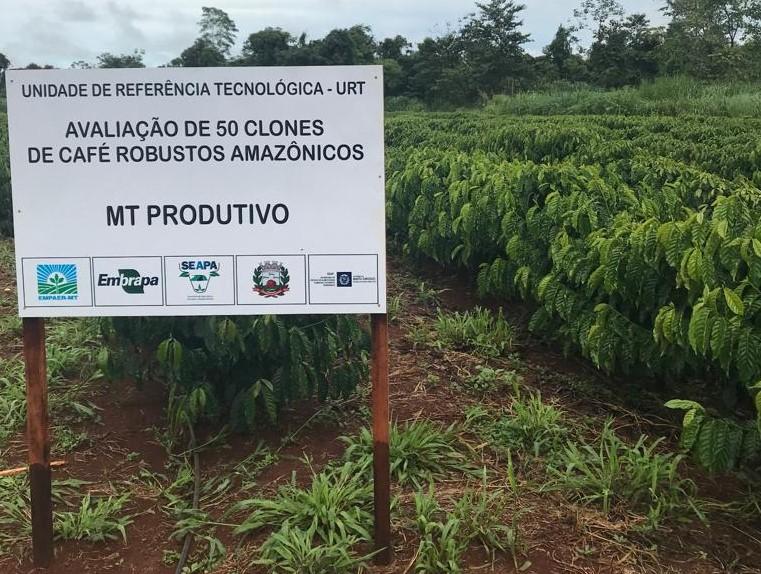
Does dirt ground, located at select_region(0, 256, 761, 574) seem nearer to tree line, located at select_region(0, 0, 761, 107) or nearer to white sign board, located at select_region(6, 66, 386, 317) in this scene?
white sign board, located at select_region(6, 66, 386, 317)

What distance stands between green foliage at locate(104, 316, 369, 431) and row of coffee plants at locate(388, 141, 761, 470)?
112 centimetres

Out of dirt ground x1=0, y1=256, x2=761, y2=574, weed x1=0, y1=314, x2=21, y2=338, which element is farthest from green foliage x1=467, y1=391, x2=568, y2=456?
weed x1=0, y1=314, x2=21, y2=338

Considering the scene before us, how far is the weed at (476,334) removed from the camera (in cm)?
449

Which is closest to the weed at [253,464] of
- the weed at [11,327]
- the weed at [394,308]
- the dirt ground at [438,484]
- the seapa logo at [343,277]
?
the dirt ground at [438,484]

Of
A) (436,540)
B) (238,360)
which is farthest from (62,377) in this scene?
(436,540)

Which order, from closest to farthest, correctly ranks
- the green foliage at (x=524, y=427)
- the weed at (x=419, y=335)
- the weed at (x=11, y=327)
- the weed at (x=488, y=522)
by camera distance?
the weed at (x=488, y=522) → the green foliage at (x=524, y=427) → the weed at (x=419, y=335) → the weed at (x=11, y=327)

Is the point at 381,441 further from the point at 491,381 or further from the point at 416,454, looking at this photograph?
the point at 491,381

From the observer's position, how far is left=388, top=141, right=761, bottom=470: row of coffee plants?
2.76m

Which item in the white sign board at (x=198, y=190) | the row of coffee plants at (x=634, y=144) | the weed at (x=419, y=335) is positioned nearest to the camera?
the white sign board at (x=198, y=190)

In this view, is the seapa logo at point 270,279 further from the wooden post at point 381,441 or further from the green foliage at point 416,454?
the green foliage at point 416,454

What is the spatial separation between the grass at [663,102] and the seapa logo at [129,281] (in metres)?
12.7

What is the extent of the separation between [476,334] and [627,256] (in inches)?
54.6

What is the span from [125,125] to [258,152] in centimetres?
43

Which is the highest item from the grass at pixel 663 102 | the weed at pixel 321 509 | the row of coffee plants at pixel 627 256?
the grass at pixel 663 102
